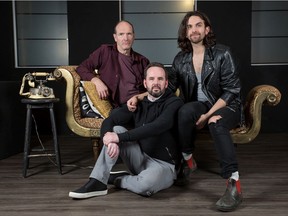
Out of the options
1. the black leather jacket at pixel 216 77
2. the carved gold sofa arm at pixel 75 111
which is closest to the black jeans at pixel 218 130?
the black leather jacket at pixel 216 77

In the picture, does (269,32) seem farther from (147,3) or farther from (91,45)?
(91,45)

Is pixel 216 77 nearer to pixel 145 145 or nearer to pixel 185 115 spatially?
pixel 185 115

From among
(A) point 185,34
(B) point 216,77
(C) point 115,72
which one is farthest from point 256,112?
(C) point 115,72

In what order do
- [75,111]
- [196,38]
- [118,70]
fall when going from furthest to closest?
[75,111] → [118,70] → [196,38]

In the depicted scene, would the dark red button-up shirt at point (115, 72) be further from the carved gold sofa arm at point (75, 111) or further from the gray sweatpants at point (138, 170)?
the gray sweatpants at point (138, 170)

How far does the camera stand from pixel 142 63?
3016 millimetres

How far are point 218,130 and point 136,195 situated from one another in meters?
0.69

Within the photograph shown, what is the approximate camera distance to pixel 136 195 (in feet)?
7.39

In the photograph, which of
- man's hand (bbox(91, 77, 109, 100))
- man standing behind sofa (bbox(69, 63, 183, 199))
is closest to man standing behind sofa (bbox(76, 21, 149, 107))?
man's hand (bbox(91, 77, 109, 100))

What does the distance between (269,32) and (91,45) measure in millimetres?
2673

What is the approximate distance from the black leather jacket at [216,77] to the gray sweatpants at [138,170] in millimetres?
623

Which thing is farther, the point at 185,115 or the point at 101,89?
the point at 101,89

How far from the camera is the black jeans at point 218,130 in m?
2.05

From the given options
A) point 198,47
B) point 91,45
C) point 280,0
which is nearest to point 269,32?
point 280,0
